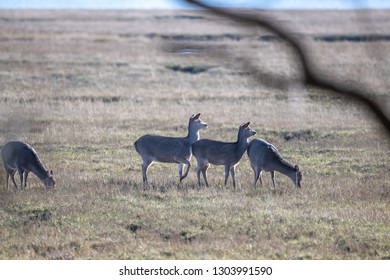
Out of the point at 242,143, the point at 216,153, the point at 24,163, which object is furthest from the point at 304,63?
the point at 242,143

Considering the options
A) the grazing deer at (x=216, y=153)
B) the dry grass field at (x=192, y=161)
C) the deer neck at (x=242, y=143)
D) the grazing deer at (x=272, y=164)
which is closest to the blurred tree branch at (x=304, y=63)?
the dry grass field at (x=192, y=161)

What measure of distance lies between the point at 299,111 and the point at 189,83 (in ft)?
21.5

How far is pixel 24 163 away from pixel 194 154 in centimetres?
275

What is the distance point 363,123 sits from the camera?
19.6 metres

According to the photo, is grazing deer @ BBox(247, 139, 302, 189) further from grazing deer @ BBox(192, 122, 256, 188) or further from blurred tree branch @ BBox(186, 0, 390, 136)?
blurred tree branch @ BBox(186, 0, 390, 136)

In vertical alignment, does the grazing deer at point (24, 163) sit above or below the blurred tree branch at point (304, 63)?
below

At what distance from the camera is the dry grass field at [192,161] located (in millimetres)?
9477

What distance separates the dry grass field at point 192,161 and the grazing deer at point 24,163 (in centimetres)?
24

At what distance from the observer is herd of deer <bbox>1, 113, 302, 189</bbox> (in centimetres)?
1277

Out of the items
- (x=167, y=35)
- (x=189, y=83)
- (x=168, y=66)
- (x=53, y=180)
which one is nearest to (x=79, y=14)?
(x=167, y=35)

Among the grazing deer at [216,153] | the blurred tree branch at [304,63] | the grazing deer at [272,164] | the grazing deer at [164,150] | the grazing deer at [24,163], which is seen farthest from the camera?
the grazing deer at [164,150]

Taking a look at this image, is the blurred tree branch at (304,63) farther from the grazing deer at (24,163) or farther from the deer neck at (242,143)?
the deer neck at (242,143)

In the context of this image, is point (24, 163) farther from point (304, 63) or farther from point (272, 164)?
point (304, 63)
